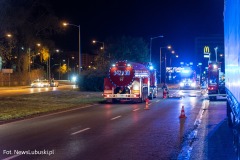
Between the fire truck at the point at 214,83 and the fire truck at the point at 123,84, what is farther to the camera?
the fire truck at the point at 214,83

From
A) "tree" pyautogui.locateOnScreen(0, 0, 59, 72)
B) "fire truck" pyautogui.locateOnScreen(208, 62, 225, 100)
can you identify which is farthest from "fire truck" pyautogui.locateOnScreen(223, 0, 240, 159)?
"tree" pyautogui.locateOnScreen(0, 0, 59, 72)

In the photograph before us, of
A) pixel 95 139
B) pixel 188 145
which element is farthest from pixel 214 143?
pixel 95 139

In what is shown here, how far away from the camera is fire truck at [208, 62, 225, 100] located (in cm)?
3805

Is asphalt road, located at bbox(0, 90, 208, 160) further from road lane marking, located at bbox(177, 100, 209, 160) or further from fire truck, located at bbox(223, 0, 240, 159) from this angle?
fire truck, located at bbox(223, 0, 240, 159)

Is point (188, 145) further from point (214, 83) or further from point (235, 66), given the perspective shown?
point (214, 83)

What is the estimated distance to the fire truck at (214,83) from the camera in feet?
125

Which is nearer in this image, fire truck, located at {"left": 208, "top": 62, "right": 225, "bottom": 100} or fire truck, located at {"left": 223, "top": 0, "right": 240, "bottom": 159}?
fire truck, located at {"left": 223, "top": 0, "right": 240, "bottom": 159}

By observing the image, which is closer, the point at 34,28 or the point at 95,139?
the point at 95,139

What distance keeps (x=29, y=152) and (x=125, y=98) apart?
78.2 ft

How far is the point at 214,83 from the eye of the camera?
3831cm

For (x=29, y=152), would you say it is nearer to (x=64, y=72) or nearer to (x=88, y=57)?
(x=64, y=72)

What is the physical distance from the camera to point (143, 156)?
37.1ft

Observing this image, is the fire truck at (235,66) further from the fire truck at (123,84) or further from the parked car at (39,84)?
the parked car at (39,84)

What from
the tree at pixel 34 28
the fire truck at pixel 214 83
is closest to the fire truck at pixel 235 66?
the fire truck at pixel 214 83
